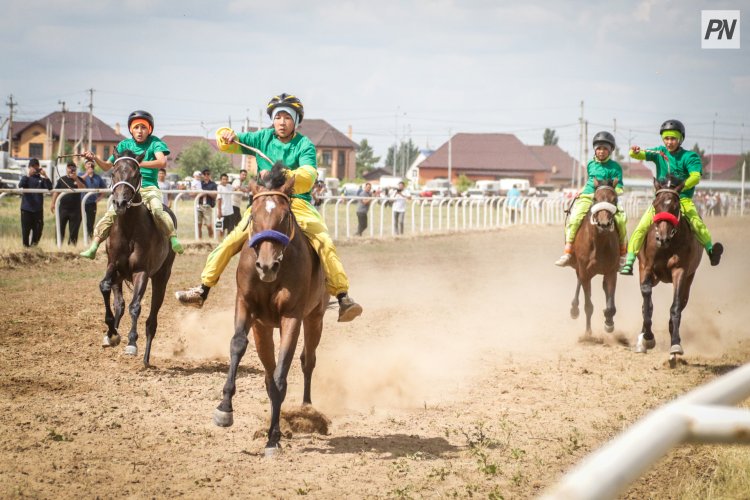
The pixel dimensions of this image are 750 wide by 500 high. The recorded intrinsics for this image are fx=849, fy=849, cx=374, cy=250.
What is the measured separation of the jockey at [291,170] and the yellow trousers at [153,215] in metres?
2.94

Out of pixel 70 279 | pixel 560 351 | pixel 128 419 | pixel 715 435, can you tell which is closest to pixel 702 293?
pixel 560 351

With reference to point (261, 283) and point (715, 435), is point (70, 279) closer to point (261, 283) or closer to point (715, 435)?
point (261, 283)

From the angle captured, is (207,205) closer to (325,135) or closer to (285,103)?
(285,103)

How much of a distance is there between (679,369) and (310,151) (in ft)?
19.6

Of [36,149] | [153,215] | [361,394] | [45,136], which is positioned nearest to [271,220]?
[361,394]

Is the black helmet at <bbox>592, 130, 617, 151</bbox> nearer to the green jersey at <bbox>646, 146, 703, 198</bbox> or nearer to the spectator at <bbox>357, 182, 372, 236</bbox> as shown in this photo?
the green jersey at <bbox>646, 146, 703, 198</bbox>

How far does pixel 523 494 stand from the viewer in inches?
233

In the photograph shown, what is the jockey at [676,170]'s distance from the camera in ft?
38.2

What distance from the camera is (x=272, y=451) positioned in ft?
22.4

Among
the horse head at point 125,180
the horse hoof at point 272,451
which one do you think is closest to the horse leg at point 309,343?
the horse hoof at point 272,451

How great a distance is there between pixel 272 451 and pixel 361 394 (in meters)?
2.60

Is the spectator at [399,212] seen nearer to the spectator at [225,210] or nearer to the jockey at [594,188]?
the spectator at [225,210]

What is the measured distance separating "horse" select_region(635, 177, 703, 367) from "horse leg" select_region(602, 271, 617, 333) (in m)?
0.96

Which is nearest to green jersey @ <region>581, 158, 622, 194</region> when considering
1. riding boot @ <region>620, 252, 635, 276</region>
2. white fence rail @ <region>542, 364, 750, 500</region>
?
riding boot @ <region>620, 252, 635, 276</region>
